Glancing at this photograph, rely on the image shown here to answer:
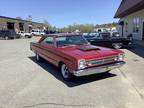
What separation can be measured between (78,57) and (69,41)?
1.98 meters

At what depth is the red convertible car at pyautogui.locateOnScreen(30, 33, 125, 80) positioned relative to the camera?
19.3 feet

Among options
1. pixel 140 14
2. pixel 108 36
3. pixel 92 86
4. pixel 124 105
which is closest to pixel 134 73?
pixel 92 86

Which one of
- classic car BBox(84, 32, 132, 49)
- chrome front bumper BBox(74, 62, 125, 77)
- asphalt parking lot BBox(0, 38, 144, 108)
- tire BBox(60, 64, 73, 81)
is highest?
classic car BBox(84, 32, 132, 49)

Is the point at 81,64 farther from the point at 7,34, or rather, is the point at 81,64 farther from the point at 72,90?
the point at 7,34

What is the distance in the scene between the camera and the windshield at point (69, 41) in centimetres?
754

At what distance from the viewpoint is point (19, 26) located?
6209cm

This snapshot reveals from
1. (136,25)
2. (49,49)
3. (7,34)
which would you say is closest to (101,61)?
(49,49)

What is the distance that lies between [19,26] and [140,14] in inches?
1868

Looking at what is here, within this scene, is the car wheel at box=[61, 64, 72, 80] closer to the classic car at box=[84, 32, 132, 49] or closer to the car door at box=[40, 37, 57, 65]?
the car door at box=[40, 37, 57, 65]

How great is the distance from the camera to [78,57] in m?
5.85

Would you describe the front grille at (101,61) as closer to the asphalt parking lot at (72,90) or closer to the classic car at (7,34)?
the asphalt parking lot at (72,90)

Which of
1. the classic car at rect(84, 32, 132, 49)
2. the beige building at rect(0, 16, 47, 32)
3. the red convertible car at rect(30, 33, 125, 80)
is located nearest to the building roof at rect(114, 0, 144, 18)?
the classic car at rect(84, 32, 132, 49)

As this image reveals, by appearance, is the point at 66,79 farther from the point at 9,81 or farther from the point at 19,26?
the point at 19,26

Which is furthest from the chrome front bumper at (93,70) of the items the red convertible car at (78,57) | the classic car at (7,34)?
the classic car at (7,34)
